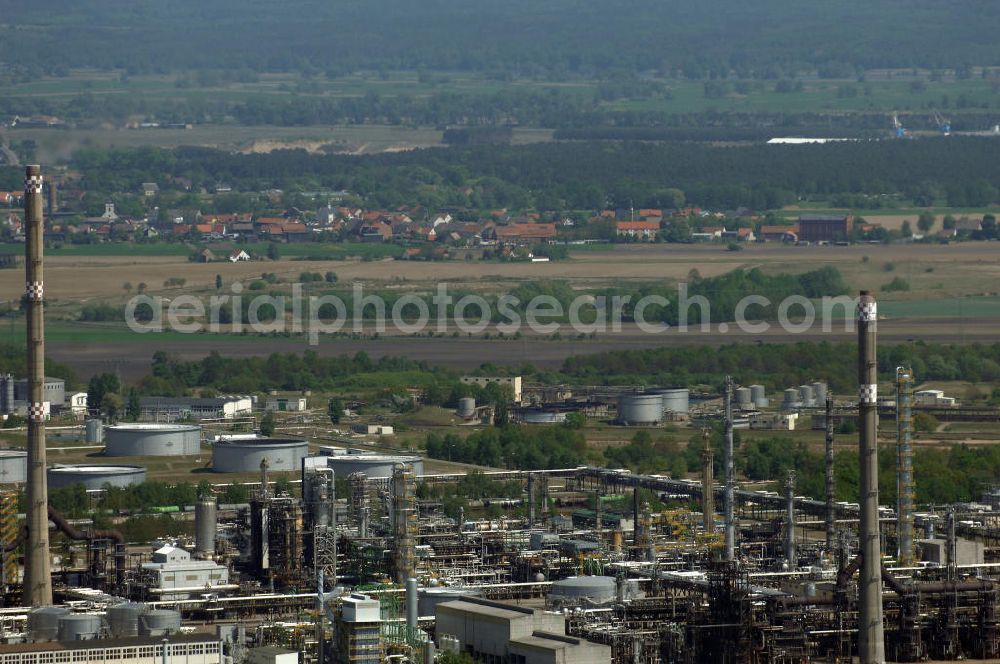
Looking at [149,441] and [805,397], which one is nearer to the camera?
[149,441]

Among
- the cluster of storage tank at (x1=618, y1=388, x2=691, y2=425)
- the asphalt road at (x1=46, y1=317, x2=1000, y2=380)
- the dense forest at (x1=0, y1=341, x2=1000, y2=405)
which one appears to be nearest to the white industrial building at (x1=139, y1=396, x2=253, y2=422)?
the dense forest at (x1=0, y1=341, x2=1000, y2=405)

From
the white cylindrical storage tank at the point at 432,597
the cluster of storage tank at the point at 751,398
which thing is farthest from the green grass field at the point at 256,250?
the white cylindrical storage tank at the point at 432,597

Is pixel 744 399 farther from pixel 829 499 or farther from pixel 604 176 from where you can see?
pixel 604 176

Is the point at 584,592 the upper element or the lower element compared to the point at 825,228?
lower

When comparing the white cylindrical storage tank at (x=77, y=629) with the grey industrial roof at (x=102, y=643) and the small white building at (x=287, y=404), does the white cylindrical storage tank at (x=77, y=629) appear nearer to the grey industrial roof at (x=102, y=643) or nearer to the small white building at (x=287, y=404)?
the grey industrial roof at (x=102, y=643)

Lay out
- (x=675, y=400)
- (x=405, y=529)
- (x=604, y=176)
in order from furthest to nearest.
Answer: (x=604, y=176) < (x=675, y=400) < (x=405, y=529)

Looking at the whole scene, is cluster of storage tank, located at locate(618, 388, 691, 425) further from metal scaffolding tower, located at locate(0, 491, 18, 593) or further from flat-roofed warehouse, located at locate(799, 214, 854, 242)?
flat-roofed warehouse, located at locate(799, 214, 854, 242)

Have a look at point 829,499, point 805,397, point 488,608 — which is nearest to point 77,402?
point 805,397
